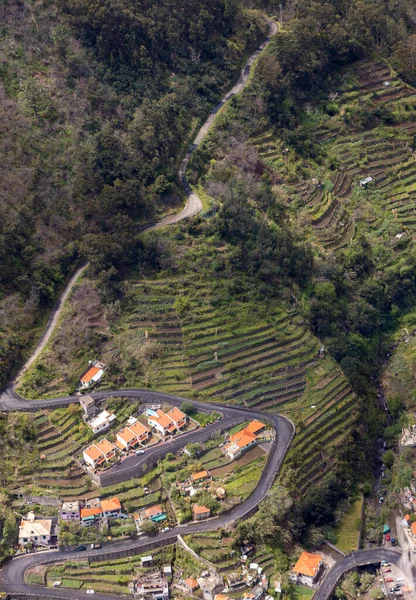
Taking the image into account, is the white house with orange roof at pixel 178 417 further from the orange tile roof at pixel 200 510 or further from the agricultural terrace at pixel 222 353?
the orange tile roof at pixel 200 510

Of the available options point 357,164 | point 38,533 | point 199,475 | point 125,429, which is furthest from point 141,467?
point 357,164

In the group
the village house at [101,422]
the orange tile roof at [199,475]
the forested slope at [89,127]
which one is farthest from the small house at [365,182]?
the orange tile roof at [199,475]

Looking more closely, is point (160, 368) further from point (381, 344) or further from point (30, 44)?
point (30, 44)

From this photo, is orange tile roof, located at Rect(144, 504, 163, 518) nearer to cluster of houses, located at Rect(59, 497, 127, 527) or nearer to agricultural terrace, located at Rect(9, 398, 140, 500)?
cluster of houses, located at Rect(59, 497, 127, 527)

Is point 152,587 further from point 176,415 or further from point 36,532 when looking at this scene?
point 176,415

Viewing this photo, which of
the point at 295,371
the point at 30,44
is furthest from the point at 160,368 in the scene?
the point at 30,44
